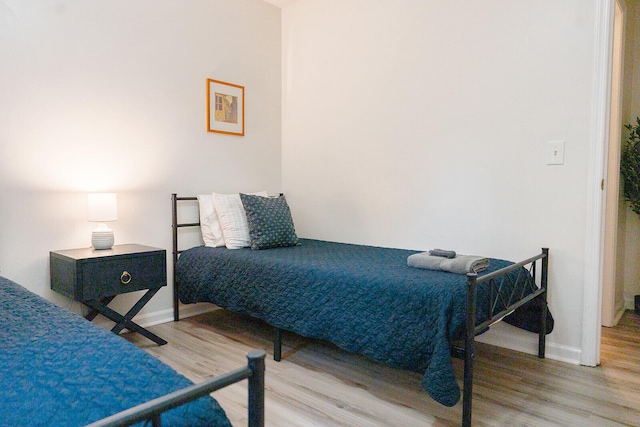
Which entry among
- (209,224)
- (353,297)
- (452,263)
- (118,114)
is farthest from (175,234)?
(452,263)

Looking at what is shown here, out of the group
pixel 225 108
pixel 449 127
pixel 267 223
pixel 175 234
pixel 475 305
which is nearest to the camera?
pixel 475 305

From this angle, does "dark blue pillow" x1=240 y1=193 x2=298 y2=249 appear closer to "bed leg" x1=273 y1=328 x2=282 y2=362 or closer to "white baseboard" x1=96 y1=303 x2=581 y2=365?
"bed leg" x1=273 y1=328 x2=282 y2=362

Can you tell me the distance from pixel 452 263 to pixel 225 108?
2.21 m

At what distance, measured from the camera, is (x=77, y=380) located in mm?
932

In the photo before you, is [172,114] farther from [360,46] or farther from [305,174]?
[360,46]

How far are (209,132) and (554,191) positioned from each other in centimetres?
243

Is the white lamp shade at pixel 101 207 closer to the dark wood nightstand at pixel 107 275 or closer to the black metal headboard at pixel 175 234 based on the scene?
the dark wood nightstand at pixel 107 275

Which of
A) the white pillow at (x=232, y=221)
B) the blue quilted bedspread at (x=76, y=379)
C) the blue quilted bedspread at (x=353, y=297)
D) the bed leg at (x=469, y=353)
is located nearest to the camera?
the blue quilted bedspread at (x=76, y=379)

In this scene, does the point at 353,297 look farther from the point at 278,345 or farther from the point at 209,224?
the point at 209,224

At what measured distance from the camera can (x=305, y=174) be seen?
373cm

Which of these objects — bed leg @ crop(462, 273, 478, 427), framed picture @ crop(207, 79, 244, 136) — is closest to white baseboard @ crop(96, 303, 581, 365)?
bed leg @ crop(462, 273, 478, 427)

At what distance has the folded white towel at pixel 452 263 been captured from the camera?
2.07 metres

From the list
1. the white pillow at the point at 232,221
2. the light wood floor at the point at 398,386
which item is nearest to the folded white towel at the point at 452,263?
the light wood floor at the point at 398,386

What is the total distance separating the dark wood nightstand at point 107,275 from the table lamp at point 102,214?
0.18 feet
